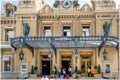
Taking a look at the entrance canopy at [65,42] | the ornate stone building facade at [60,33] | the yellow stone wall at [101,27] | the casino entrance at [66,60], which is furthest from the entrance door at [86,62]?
the yellow stone wall at [101,27]

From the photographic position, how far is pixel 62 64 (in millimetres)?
33938

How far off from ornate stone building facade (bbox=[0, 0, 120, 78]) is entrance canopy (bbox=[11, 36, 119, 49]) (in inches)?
4.5

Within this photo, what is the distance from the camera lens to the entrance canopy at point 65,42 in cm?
2820

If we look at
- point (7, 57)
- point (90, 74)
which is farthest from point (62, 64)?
point (7, 57)

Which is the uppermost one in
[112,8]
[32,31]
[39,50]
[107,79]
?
[112,8]

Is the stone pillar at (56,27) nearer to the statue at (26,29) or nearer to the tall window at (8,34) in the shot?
the statue at (26,29)

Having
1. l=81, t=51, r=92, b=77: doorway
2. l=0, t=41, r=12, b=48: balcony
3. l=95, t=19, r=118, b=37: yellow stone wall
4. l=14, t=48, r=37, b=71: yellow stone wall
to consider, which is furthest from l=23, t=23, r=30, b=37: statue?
l=95, t=19, r=118, b=37: yellow stone wall

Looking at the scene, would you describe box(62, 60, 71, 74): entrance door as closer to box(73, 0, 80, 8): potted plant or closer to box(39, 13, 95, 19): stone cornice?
box(39, 13, 95, 19): stone cornice

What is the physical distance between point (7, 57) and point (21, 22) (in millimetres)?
4384

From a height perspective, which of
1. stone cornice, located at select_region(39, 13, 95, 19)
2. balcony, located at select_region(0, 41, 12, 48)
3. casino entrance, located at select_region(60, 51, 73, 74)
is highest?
stone cornice, located at select_region(39, 13, 95, 19)

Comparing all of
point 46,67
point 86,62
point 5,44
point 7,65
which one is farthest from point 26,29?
point 86,62

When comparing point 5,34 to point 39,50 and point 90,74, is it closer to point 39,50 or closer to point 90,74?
point 39,50

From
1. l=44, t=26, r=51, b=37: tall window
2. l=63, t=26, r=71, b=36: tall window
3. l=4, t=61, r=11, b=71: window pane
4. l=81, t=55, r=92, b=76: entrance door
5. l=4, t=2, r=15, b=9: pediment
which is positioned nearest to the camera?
l=81, t=55, r=92, b=76: entrance door

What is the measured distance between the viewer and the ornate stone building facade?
32.3m
